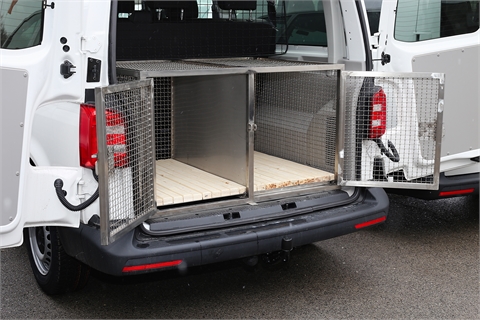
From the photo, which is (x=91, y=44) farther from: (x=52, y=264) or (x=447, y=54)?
(x=447, y=54)

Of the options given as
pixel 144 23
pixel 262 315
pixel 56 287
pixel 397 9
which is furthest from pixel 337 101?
pixel 56 287

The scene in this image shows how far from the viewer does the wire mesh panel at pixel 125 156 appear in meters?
3.14

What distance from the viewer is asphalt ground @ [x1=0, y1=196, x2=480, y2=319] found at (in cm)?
407

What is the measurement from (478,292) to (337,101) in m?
1.63

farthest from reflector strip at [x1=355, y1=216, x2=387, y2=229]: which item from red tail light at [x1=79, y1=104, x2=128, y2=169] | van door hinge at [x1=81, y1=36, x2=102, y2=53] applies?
van door hinge at [x1=81, y1=36, x2=102, y2=53]

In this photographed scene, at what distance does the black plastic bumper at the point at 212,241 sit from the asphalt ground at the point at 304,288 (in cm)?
55

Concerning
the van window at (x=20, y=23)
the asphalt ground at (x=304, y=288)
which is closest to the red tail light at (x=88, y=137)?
the van window at (x=20, y=23)

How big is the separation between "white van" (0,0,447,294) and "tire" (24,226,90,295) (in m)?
0.01

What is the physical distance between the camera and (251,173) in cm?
405

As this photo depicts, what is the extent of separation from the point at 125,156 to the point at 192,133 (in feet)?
4.83

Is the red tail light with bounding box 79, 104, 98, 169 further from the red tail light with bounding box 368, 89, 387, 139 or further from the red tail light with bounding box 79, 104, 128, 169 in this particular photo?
the red tail light with bounding box 368, 89, 387, 139

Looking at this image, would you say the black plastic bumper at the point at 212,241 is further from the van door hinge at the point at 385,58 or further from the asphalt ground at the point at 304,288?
the van door hinge at the point at 385,58

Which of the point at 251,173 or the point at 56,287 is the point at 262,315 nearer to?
the point at 251,173

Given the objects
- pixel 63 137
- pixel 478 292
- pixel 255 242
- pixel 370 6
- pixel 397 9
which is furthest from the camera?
pixel 370 6
